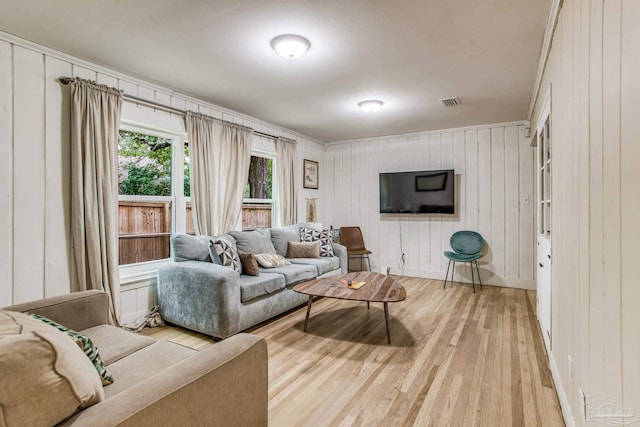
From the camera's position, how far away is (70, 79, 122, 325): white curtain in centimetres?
270

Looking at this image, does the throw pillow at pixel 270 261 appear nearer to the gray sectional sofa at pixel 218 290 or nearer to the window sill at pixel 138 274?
the gray sectional sofa at pixel 218 290

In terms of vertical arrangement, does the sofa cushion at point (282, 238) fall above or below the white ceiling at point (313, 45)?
below

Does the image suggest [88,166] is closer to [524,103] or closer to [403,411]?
[403,411]

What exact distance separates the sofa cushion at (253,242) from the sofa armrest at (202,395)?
2.60 m

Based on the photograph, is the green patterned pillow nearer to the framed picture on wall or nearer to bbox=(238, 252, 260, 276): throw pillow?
bbox=(238, 252, 260, 276): throw pillow

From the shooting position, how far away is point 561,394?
1.91m

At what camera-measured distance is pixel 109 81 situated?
300cm

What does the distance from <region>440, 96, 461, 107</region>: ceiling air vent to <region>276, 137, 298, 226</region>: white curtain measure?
2.39 m

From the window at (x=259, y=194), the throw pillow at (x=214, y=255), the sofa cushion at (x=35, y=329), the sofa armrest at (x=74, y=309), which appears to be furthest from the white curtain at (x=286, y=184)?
the sofa cushion at (x=35, y=329)

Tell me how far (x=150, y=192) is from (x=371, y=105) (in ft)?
8.74

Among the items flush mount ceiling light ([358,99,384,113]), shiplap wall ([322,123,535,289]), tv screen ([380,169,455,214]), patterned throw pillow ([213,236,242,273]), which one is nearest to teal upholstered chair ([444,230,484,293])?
shiplap wall ([322,123,535,289])

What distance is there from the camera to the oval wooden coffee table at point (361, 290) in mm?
2801

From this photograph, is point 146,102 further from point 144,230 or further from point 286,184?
point 286,184

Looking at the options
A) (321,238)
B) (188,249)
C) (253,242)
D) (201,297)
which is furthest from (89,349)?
(321,238)
